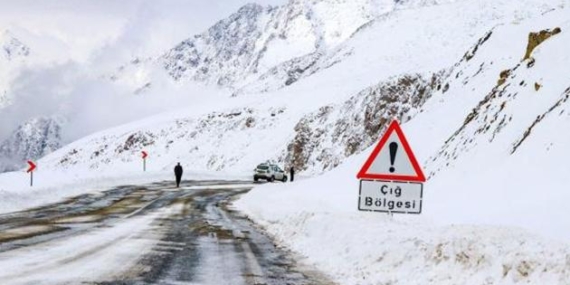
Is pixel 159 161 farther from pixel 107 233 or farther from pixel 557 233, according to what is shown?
pixel 557 233

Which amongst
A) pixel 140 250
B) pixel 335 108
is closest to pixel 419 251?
pixel 140 250

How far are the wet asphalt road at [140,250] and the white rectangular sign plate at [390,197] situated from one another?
140 cm

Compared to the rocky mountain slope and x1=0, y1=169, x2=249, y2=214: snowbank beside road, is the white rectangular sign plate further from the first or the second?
the rocky mountain slope

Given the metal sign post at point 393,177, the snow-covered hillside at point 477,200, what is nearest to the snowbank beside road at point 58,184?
the snow-covered hillside at point 477,200

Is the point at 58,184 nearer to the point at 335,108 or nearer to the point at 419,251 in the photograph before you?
the point at 419,251

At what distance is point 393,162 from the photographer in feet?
33.7

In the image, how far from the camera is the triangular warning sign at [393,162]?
10241mm

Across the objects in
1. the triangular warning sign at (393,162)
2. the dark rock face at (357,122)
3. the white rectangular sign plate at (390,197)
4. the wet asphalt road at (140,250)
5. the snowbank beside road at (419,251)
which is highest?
the dark rock face at (357,122)

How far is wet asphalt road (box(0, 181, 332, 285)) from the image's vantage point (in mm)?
9062

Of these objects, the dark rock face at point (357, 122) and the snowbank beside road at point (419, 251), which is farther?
the dark rock face at point (357, 122)

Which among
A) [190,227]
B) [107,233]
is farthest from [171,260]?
[190,227]

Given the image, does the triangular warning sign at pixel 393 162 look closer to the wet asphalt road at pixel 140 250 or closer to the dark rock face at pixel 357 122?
the wet asphalt road at pixel 140 250

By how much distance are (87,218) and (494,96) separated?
14627 mm

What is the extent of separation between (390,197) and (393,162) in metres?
0.56
